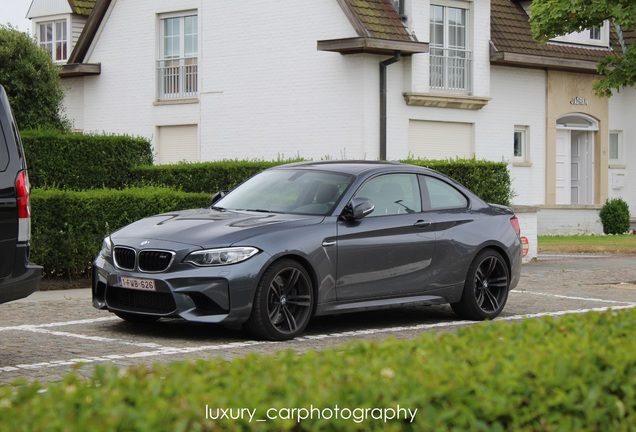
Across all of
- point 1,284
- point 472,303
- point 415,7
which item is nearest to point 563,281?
point 472,303

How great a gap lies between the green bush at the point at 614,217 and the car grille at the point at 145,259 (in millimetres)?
24865

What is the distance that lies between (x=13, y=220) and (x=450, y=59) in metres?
22.0

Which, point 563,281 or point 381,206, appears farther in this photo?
point 563,281

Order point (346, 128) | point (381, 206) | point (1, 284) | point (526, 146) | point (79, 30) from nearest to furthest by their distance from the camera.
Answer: point (1, 284) < point (381, 206) < point (346, 128) < point (526, 146) < point (79, 30)

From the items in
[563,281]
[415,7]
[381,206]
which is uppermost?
[415,7]

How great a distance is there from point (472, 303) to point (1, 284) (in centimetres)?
507

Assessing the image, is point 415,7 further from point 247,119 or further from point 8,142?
point 8,142

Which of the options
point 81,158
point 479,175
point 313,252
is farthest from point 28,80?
point 313,252

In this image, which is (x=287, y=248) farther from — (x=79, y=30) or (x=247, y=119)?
(x=79, y=30)

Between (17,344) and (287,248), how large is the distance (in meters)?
2.34

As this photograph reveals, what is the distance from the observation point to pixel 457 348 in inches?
200

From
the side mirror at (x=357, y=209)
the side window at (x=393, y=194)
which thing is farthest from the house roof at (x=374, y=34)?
the side mirror at (x=357, y=209)

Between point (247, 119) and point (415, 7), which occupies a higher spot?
point (415, 7)

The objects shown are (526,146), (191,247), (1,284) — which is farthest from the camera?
(526,146)
